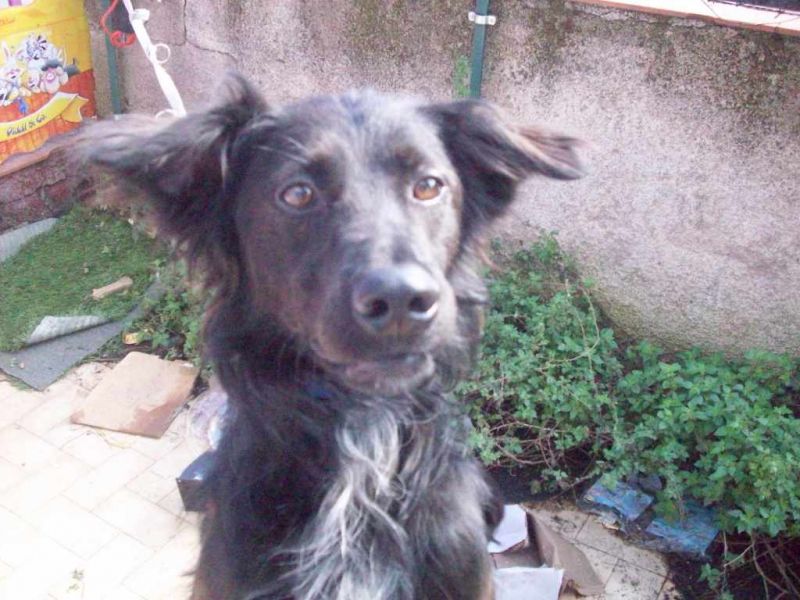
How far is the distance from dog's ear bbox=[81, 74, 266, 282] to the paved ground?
1.37m

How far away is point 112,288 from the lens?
4.85 meters

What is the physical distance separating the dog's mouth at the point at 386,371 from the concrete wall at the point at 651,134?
69.6 inches

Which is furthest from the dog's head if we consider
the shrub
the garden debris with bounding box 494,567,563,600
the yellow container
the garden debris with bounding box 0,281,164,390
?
the yellow container

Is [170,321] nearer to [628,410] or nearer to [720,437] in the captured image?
[628,410]

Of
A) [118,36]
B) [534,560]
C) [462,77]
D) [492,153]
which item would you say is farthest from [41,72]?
[534,560]

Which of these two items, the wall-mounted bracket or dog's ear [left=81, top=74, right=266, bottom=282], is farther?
the wall-mounted bracket

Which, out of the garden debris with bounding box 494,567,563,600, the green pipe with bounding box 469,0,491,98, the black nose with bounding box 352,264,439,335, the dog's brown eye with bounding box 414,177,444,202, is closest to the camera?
the black nose with bounding box 352,264,439,335

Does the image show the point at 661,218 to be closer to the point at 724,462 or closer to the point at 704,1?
the point at 704,1

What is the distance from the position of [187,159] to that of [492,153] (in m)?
0.83

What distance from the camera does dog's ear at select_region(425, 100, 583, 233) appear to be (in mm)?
2217

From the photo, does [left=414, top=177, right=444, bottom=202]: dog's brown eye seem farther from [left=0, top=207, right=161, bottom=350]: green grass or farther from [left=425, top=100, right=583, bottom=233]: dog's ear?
[left=0, top=207, right=161, bottom=350]: green grass

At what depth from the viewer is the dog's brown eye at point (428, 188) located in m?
2.13

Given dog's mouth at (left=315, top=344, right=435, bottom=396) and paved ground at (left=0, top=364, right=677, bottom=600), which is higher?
dog's mouth at (left=315, top=344, right=435, bottom=396)

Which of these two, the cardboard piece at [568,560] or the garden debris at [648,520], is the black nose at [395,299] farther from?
the garden debris at [648,520]
